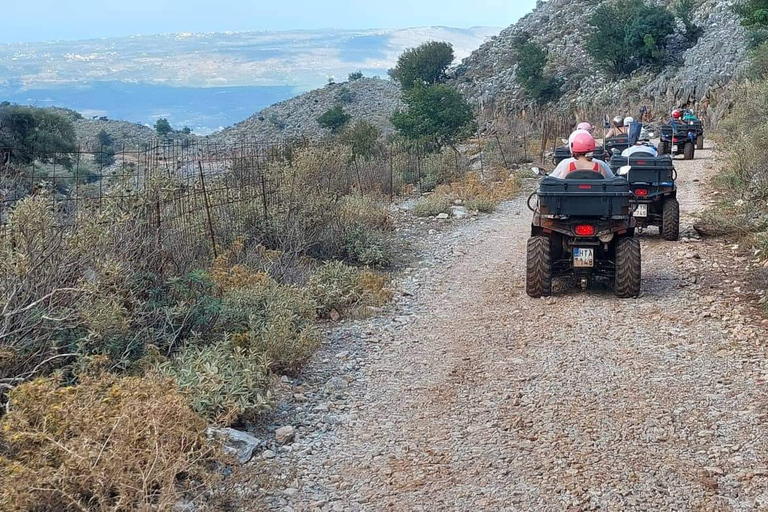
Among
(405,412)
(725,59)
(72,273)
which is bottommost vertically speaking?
(405,412)

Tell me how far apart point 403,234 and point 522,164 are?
1165cm

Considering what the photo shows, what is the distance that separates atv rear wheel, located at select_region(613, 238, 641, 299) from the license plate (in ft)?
0.88

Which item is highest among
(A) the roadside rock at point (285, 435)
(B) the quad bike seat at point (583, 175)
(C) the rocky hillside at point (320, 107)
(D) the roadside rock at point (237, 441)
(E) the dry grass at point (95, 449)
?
(C) the rocky hillside at point (320, 107)

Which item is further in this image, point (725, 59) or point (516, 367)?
point (725, 59)

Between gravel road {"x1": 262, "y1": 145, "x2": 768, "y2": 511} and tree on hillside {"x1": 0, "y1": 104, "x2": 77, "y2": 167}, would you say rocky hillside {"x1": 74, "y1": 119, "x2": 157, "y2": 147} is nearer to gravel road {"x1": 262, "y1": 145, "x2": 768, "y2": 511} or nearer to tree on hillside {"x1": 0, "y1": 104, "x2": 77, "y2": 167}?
tree on hillside {"x1": 0, "y1": 104, "x2": 77, "y2": 167}

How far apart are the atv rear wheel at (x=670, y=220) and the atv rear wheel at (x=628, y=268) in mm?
3185

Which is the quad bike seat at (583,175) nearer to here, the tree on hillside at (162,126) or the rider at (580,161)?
the rider at (580,161)

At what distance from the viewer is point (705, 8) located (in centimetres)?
5859

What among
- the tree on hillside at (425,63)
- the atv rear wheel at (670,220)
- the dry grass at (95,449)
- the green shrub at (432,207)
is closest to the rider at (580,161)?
the atv rear wheel at (670,220)

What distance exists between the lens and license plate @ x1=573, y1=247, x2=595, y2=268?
8031mm

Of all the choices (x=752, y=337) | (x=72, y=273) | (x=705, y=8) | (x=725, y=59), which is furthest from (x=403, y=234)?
(x=705, y=8)

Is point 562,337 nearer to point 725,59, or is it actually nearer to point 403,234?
point 403,234

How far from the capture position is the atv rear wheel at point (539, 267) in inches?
323

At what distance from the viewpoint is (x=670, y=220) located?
10.9 metres
